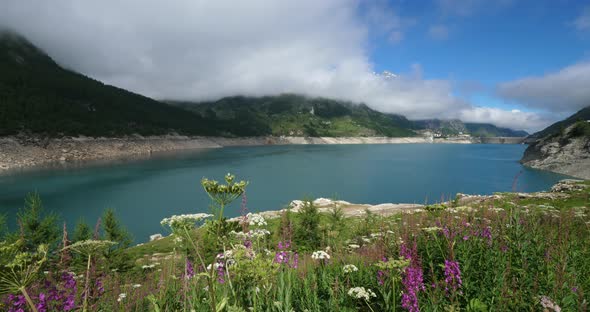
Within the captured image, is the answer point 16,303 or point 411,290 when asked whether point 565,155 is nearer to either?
point 411,290

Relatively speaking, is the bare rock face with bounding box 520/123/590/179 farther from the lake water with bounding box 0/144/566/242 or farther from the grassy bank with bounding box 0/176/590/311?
the grassy bank with bounding box 0/176/590/311

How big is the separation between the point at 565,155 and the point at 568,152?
97cm

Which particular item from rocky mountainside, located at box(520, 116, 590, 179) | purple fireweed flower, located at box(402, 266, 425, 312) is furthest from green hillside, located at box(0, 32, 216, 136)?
rocky mountainside, located at box(520, 116, 590, 179)

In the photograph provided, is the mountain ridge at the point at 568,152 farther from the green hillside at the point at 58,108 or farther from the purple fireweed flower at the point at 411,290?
the green hillside at the point at 58,108

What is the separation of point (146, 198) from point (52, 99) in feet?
424

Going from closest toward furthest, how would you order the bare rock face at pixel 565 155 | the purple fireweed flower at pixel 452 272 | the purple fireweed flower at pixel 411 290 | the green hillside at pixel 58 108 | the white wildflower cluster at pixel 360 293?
the purple fireweed flower at pixel 411 290 → the purple fireweed flower at pixel 452 272 → the white wildflower cluster at pixel 360 293 → the bare rock face at pixel 565 155 → the green hillside at pixel 58 108

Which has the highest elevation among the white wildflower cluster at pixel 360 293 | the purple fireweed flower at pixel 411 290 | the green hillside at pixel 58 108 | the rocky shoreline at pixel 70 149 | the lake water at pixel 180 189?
the green hillside at pixel 58 108

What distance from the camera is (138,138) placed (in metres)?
132

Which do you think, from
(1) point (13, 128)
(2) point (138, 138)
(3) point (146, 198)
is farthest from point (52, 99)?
(3) point (146, 198)

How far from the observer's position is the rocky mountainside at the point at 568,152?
63.6 metres

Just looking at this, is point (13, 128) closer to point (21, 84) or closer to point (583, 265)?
point (21, 84)

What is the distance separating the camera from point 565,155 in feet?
230

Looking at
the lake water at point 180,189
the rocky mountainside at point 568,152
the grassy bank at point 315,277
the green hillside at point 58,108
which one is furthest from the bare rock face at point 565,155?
the green hillside at point 58,108

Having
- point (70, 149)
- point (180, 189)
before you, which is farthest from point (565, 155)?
point (70, 149)
